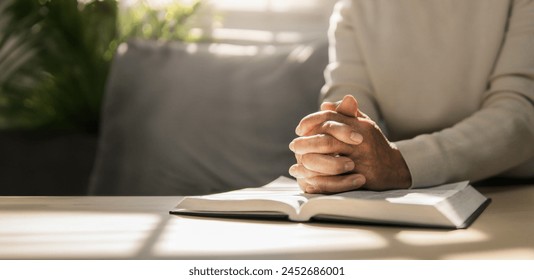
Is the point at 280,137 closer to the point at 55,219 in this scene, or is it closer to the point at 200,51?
the point at 200,51

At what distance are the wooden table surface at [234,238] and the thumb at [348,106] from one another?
0.26m

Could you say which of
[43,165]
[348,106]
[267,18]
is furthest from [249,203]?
[267,18]

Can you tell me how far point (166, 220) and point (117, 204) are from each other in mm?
214

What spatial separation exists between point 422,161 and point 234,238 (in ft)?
1.71

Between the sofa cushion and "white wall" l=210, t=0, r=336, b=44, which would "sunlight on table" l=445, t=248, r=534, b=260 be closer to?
the sofa cushion

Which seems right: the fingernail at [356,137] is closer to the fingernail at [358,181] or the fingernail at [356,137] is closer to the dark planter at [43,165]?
the fingernail at [358,181]

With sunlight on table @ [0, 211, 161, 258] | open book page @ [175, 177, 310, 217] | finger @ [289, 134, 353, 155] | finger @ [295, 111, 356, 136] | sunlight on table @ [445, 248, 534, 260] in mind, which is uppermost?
finger @ [295, 111, 356, 136]

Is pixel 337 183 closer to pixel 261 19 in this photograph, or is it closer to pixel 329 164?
pixel 329 164

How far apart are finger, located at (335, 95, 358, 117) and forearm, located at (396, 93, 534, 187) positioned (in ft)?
0.46

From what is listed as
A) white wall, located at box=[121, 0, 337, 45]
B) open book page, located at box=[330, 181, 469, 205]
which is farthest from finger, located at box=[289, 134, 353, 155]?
white wall, located at box=[121, 0, 337, 45]

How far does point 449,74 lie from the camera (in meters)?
1.74

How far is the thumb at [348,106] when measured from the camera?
1288 mm

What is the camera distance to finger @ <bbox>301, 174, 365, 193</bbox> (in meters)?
1.22
